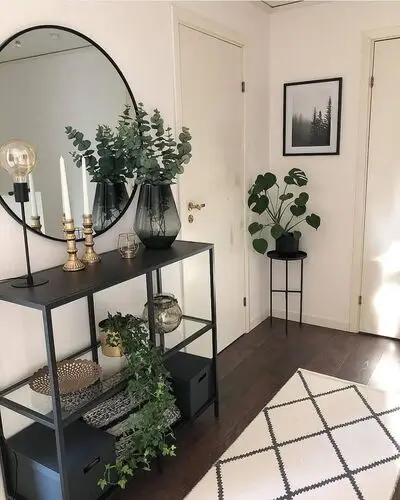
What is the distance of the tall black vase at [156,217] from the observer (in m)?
2.00

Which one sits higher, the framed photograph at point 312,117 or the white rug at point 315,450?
the framed photograph at point 312,117

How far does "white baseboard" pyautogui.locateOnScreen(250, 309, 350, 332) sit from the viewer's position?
3492 mm

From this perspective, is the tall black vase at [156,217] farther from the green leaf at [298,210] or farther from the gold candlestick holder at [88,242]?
the green leaf at [298,210]

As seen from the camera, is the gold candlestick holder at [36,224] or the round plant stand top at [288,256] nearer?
the gold candlestick holder at [36,224]

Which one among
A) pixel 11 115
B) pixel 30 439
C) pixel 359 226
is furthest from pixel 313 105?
pixel 30 439

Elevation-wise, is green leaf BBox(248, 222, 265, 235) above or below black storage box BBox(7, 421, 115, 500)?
above

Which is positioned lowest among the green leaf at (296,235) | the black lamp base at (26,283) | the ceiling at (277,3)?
the green leaf at (296,235)

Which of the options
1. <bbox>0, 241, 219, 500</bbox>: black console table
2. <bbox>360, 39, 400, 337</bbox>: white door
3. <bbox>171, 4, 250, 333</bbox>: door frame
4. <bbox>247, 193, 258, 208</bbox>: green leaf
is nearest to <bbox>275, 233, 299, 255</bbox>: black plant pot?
<bbox>247, 193, 258, 208</bbox>: green leaf

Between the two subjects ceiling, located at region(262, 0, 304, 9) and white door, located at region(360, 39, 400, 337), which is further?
ceiling, located at region(262, 0, 304, 9)

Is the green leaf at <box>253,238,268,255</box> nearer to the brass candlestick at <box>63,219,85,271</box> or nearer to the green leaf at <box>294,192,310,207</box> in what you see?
the green leaf at <box>294,192,310,207</box>

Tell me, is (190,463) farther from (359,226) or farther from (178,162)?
(359,226)

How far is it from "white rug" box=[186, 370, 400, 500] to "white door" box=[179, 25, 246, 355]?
0.81 meters

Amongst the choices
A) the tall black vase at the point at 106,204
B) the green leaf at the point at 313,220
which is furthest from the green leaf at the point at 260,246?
the tall black vase at the point at 106,204

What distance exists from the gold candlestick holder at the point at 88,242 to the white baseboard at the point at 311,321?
196 centimetres
